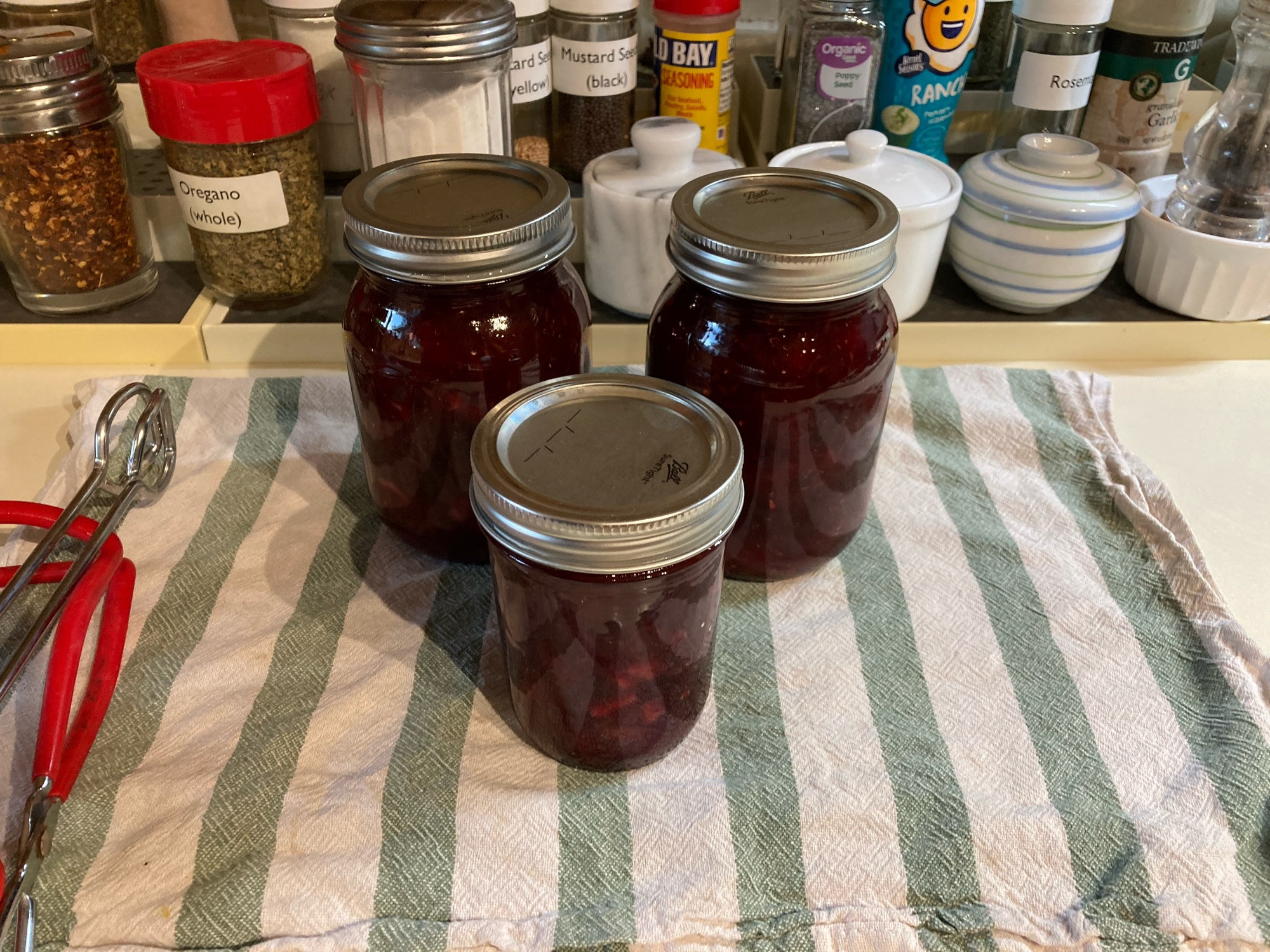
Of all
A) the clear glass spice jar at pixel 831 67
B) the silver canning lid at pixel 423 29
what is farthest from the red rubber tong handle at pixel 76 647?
the clear glass spice jar at pixel 831 67

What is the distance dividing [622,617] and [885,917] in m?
0.16

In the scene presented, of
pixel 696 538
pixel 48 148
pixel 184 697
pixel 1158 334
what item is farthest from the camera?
pixel 1158 334

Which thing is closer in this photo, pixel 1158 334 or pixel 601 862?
pixel 601 862

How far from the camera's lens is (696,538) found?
1.35ft

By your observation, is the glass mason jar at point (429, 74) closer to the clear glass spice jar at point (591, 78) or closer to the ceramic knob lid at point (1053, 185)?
the clear glass spice jar at point (591, 78)

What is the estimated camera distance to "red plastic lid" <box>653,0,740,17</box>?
0.80 metres

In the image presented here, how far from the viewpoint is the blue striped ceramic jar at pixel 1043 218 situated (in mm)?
757

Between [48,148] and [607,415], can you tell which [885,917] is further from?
[48,148]

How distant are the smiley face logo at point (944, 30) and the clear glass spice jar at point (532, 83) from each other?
282 millimetres

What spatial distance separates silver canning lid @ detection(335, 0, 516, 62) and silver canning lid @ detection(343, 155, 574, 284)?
4.5 inches

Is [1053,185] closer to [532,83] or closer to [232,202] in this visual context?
[532,83]

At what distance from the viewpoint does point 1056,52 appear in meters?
0.80

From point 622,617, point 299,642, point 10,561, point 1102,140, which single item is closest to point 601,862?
Result: point 622,617

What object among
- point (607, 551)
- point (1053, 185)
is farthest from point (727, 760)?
point (1053, 185)
